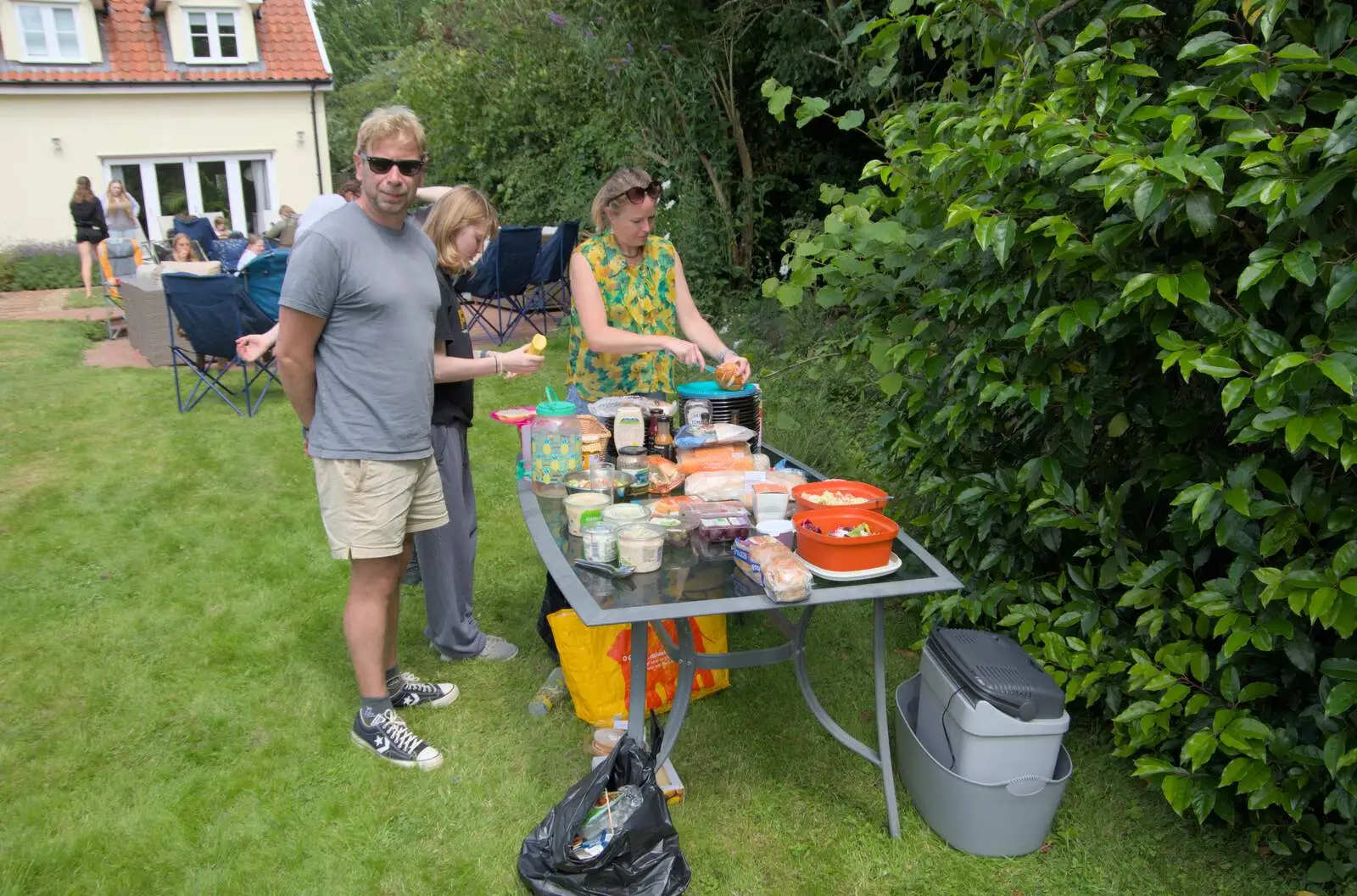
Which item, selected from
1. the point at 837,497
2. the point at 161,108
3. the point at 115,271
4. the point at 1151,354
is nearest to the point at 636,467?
the point at 837,497

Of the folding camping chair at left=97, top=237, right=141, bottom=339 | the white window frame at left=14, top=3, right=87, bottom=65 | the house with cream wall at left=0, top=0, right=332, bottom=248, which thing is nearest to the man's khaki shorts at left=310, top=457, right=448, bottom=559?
the folding camping chair at left=97, top=237, right=141, bottom=339

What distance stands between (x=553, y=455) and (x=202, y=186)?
57.4ft

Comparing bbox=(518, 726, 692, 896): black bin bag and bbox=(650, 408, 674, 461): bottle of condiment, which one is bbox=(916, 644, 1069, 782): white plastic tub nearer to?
bbox=(518, 726, 692, 896): black bin bag

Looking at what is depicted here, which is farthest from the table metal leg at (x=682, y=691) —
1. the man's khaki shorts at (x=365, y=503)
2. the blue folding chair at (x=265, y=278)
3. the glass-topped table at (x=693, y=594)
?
the blue folding chair at (x=265, y=278)

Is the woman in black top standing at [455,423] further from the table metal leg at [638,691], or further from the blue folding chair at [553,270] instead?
the blue folding chair at [553,270]

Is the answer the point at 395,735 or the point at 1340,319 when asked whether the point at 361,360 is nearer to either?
the point at 395,735

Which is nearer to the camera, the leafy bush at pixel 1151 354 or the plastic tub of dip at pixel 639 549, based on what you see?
the leafy bush at pixel 1151 354

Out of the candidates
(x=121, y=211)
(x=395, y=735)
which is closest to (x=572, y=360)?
(x=395, y=735)

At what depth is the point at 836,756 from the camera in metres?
2.84

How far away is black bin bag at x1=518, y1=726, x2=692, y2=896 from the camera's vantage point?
84.1 inches

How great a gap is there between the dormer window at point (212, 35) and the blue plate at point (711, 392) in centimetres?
1745

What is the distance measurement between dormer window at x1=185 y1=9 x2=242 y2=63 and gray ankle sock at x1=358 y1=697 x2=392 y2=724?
1754cm

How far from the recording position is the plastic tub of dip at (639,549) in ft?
7.07

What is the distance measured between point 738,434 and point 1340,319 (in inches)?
60.0
